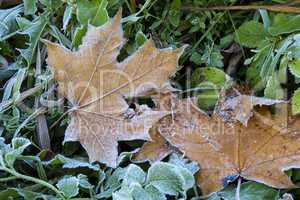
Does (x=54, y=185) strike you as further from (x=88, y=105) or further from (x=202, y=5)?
(x=202, y=5)

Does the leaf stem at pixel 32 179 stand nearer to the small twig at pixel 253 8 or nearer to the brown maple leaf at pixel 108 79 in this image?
the brown maple leaf at pixel 108 79

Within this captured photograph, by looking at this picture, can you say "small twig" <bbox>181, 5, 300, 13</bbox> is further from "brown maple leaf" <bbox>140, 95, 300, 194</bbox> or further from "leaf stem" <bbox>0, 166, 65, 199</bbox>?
"leaf stem" <bbox>0, 166, 65, 199</bbox>

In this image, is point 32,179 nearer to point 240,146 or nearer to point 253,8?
point 240,146

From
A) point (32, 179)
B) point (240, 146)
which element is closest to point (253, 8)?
point (240, 146)

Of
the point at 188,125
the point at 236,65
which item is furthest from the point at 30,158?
the point at 236,65

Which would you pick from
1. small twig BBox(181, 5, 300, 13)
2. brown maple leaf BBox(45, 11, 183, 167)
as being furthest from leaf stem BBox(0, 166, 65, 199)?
small twig BBox(181, 5, 300, 13)

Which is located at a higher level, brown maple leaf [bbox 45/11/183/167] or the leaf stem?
brown maple leaf [bbox 45/11/183/167]

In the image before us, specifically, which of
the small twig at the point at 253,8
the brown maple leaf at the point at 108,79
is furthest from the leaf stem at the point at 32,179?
the small twig at the point at 253,8
